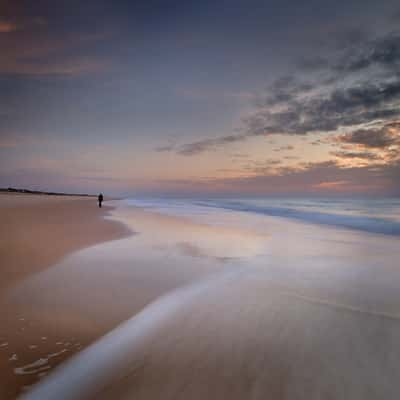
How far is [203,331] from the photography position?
2.94 metres

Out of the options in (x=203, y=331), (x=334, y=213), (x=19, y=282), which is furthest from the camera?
(x=334, y=213)

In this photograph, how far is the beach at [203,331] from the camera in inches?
82.9

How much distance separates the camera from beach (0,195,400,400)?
2.11 metres

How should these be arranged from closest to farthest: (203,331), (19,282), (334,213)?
(203,331) < (19,282) < (334,213)

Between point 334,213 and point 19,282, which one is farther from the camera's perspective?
point 334,213

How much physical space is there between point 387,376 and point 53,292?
432 cm

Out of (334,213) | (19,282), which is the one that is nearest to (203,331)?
(19,282)

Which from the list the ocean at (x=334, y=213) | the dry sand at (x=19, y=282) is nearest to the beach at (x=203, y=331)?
the dry sand at (x=19, y=282)

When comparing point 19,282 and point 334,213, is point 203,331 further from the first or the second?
point 334,213

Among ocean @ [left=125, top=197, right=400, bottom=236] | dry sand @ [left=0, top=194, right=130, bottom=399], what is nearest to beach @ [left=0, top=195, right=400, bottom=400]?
dry sand @ [left=0, top=194, right=130, bottom=399]

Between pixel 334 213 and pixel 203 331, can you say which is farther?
pixel 334 213

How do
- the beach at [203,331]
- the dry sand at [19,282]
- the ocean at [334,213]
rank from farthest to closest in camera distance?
the ocean at [334,213] < the dry sand at [19,282] < the beach at [203,331]

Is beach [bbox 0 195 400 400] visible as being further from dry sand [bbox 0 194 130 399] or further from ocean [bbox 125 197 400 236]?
ocean [bbox 125 197 400 236]

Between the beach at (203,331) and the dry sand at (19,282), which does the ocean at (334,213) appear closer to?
the beach at (203,331)
